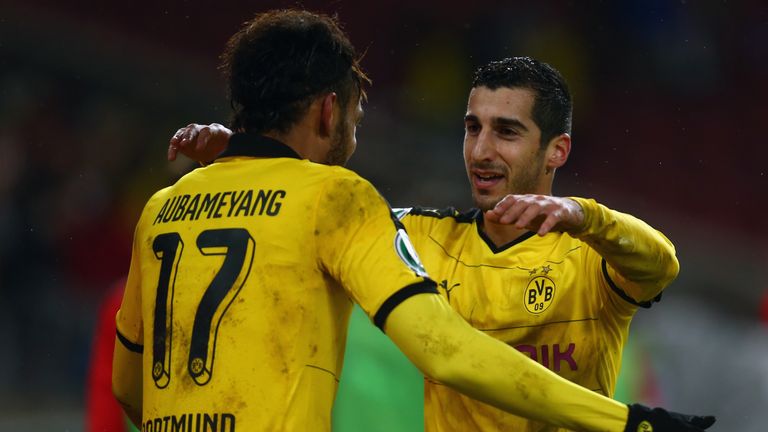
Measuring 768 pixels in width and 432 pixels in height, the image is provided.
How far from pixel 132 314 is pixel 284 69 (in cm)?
75

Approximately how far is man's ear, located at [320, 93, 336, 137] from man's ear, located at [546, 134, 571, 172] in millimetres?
1130

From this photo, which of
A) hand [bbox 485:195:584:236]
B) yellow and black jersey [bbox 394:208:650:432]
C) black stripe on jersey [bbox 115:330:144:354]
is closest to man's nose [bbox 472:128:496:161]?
yellow and black jersey [bbox 394:208:650:432]

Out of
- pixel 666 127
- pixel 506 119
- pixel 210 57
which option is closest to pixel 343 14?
pixel 210 57

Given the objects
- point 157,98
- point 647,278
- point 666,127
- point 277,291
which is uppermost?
point 666,127

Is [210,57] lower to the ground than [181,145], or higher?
higher

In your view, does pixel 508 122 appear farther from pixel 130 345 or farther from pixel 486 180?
pixel 130 345

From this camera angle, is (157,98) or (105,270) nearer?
(105,270)

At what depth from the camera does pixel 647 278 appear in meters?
3.03

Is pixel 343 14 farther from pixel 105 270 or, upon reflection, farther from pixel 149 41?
pixel 105 270

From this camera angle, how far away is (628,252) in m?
2.93

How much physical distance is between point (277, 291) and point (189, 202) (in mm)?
342

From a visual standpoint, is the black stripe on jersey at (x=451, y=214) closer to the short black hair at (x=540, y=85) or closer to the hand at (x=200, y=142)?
the short black hair at (x=540, y=85)

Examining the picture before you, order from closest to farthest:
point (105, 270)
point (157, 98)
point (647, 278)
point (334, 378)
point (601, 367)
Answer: point (334, 378) → point (647, 278) → point (601, 367) → point (105, 270) → point (157, 98)

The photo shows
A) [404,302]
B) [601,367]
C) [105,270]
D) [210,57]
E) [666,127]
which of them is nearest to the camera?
[404,302]
